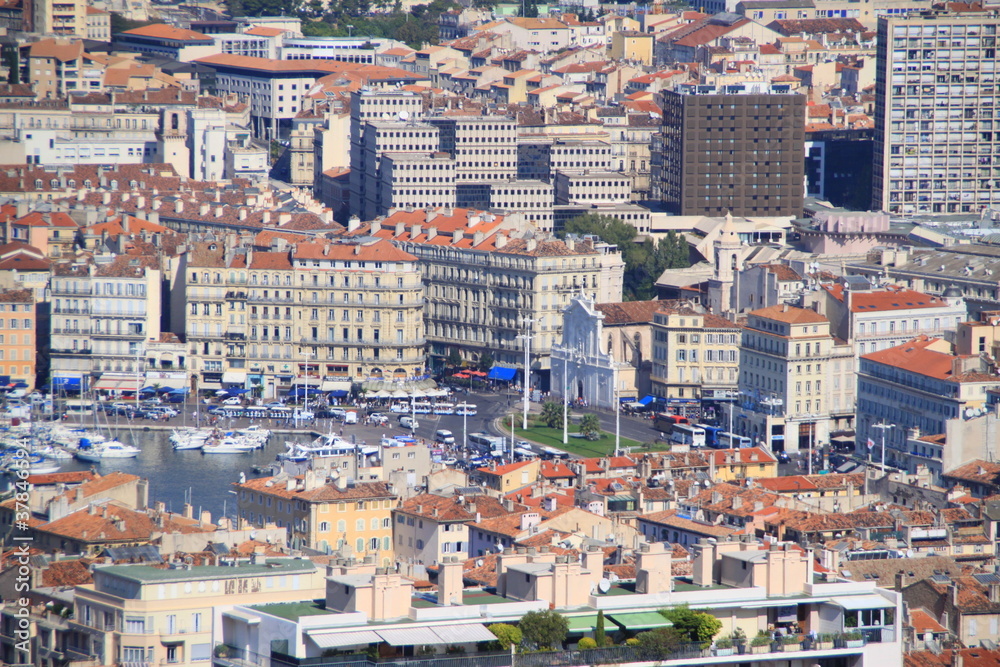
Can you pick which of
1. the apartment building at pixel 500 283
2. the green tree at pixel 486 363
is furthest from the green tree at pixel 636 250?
the green tree at pixel 486 363

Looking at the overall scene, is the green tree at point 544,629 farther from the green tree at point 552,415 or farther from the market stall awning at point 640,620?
the green tree at point 552,415

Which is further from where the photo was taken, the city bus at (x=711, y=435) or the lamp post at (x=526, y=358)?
the lamp post at (x=526, y=358)

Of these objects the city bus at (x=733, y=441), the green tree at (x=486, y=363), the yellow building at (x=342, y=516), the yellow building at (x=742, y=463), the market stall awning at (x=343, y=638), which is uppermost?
the market stall awning at (x=343, y=638)

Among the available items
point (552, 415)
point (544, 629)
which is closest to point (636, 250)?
point (552, 415)

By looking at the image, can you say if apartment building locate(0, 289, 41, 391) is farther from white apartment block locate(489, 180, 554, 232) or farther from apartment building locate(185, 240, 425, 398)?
white apartment block locate(489, 180, 554, 232)

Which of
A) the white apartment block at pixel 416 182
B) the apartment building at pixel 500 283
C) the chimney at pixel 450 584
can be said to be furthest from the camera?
the white apartment block at pixel 416 182

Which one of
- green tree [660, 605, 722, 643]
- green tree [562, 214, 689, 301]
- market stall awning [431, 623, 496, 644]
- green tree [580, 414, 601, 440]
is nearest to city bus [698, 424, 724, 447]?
green tree [580, 414, 601, 440]

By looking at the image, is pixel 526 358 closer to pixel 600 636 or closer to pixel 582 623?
pixel 582 623

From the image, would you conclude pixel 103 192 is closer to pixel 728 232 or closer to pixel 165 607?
pixel 728 232
